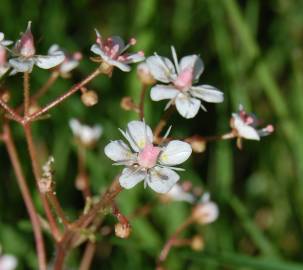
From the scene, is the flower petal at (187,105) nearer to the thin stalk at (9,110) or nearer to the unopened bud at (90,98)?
the unopened bud at (90,98)

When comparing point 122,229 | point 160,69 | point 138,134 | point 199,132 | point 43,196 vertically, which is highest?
point 160,69

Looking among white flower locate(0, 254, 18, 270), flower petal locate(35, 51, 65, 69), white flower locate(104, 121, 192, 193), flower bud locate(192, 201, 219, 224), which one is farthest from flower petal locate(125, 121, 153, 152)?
white flower locate(0, 254, 18, 270)

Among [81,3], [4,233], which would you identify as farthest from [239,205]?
[81,3]

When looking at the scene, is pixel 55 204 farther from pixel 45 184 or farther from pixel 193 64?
pixel 193 64

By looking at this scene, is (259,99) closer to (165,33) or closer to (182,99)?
(165,33)

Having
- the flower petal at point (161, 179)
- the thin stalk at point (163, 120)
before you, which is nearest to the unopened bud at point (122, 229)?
the flower petal at point (161, 179)

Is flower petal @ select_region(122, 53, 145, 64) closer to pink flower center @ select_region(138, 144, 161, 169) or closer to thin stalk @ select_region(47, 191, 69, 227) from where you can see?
pink flower center @ select_region(138, 144, 161, 169)

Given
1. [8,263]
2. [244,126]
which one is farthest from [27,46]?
[8,263]
